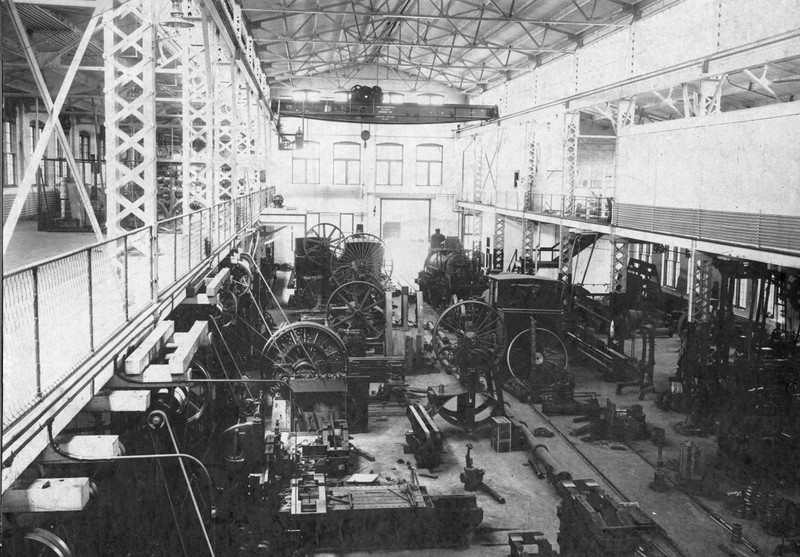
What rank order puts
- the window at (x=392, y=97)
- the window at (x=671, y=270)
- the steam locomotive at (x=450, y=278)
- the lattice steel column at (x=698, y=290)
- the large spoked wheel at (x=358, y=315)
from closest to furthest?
the large spoked wheel at (x=358, y=315)
the lattice steel column at (x=698, y=290)
the steam locomotive at (x=450, y=278)
the window at (x=671, y=270)
the window at (x=392, y=97)

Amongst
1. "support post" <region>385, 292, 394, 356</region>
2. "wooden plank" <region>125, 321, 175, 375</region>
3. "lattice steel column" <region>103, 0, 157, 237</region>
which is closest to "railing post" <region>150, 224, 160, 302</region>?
"wooden plank" <region>125, 321, 175, 375</region>

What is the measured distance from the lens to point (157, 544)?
603 centimetres

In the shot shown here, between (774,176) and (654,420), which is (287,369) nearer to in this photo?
(654,420)

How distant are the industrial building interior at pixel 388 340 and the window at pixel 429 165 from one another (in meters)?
9.58

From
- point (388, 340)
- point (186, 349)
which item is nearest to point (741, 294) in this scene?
point (388, 340)

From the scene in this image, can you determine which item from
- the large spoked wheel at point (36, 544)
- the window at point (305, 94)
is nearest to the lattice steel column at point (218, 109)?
the large spoked wheel at point (36, 544)

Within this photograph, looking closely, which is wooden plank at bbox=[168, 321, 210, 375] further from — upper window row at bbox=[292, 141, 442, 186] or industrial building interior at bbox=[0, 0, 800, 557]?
upper window row at bbox=[292, 141, 442, 186]

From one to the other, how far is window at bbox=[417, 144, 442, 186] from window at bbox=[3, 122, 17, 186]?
21.1 m

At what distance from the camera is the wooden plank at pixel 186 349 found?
6.13 meters

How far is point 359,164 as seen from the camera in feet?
121

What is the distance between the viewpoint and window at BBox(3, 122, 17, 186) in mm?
19359

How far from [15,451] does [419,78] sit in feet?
111

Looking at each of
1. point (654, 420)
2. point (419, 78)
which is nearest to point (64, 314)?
point (654, 420)

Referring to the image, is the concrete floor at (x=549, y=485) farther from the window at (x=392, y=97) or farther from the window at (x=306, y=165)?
the window at (x=392, y=97)
